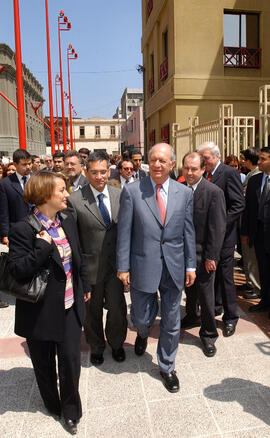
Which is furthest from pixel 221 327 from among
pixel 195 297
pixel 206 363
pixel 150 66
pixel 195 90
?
pixel 150 66

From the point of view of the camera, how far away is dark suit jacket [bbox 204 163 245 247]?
3.96m

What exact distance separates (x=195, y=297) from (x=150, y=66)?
15413mm

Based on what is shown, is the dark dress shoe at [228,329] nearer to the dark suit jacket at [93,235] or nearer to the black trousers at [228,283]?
the black trousers at [228,283]

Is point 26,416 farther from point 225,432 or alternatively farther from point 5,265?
point 225,432

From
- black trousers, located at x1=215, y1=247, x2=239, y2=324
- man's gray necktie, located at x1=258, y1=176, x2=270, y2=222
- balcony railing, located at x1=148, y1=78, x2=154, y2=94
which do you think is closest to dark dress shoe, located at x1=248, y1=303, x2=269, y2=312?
black trousers, located at x1=215, y1=247, x2=239, y2=324

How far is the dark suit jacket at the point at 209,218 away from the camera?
11.3 ft

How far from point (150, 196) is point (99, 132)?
9149cm

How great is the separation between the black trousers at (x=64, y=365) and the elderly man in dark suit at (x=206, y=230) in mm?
1425

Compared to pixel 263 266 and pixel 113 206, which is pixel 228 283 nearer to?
pixel 263 266

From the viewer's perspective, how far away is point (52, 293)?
2467mm

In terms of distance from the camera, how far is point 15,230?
90.9 inches

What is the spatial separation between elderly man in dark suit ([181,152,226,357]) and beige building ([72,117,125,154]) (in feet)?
288

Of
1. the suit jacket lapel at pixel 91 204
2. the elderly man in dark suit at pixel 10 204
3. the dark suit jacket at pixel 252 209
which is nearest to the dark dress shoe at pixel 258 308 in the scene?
the dark suit jacket at pixel 252 209

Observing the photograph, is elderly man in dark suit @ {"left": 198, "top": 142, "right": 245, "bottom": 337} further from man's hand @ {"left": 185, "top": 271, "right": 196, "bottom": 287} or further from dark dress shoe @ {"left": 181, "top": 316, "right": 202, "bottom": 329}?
man's hand @ {"left": 185, "top": 271, "right": 196, "bottom": 287}
